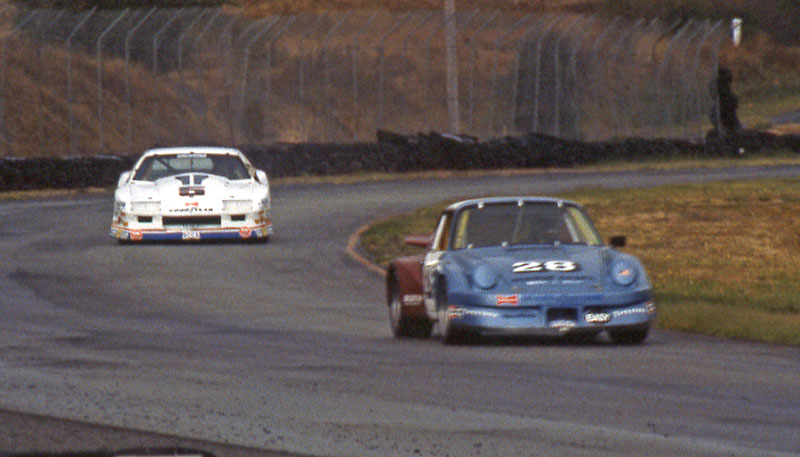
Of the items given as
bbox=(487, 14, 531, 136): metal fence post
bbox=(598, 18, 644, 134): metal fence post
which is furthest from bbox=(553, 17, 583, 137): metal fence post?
bbox=(598, 18, 644, 134): metal fence post

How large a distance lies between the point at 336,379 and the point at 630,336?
10.6 feet

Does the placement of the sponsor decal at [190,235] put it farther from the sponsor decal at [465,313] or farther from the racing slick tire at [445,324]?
the sponsor decal at [465,313]

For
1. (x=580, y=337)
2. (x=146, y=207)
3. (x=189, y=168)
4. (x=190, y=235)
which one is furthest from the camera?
(x=189, y=168)

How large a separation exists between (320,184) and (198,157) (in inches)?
670

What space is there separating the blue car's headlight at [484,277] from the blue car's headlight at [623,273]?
0.95 metres

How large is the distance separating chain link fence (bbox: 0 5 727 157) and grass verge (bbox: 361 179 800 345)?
12.6 meters

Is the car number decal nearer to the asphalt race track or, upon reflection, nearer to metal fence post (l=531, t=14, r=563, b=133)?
the asphalt race track

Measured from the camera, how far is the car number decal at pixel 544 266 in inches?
497

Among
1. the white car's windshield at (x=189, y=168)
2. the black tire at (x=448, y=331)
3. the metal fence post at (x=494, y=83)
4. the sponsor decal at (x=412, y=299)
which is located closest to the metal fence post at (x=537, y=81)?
the metal fence post at (x=494, y=83)

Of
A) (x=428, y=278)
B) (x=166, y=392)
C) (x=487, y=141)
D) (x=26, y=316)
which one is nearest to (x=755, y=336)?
(x=428, y=278)

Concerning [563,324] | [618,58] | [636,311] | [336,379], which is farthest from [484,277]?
[618,58]

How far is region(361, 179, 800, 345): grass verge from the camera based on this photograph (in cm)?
1518

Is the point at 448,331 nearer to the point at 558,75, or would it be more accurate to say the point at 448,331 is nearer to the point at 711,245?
the point at 711,245

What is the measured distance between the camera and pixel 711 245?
2494cm
